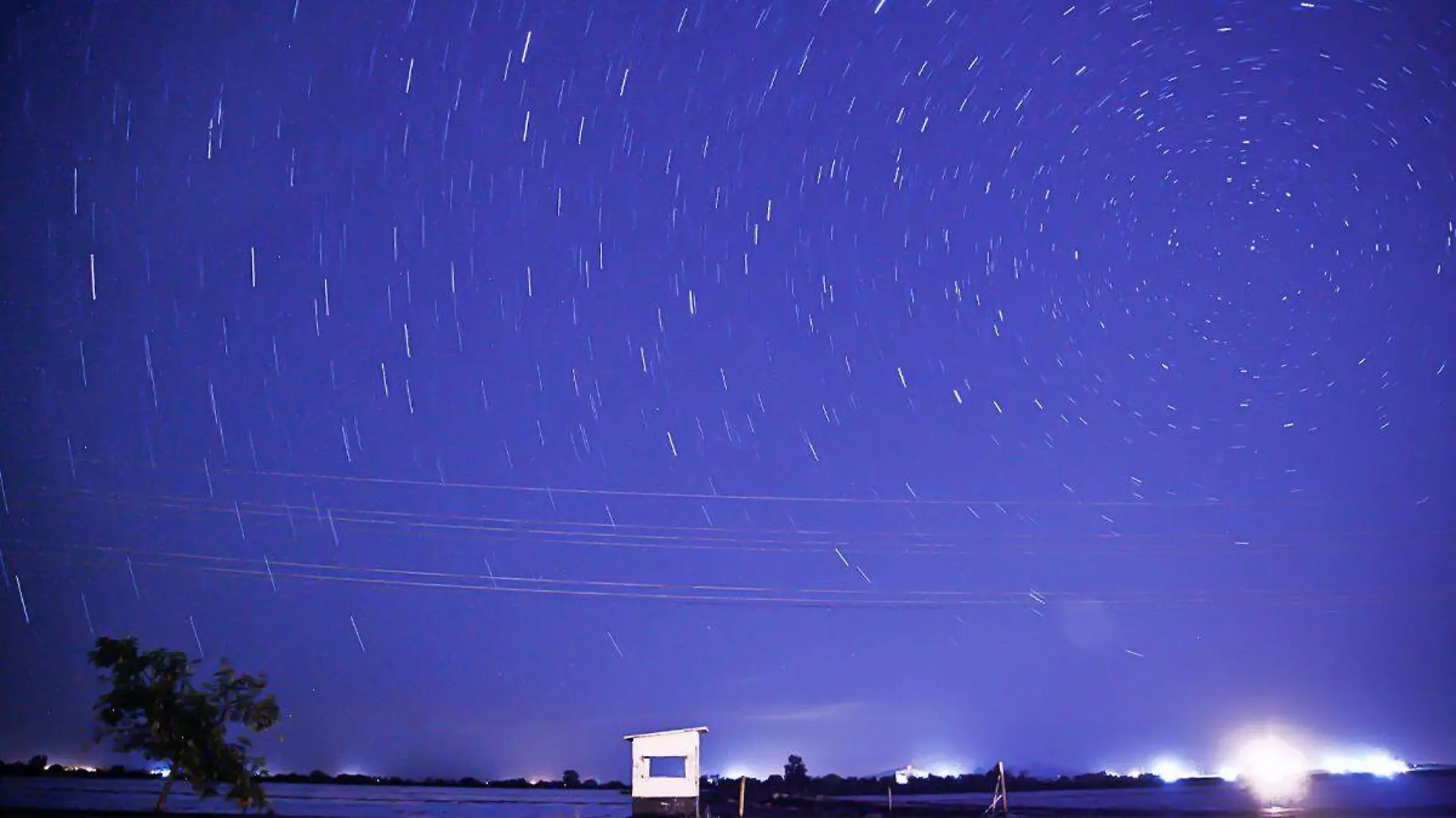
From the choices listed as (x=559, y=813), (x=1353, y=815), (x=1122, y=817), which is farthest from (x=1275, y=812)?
(x=559, y=813)

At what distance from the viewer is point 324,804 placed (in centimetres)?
6412

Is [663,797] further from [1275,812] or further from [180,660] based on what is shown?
[1275,812]

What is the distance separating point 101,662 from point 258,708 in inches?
249

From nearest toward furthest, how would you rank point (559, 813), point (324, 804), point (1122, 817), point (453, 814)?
point (1122, 817)
point (559, 813)
point (453, 814)
point (324, 804)

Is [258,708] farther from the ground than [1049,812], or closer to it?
farther from the ground

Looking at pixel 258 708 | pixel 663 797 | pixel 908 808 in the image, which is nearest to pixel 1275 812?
pixel 908 808

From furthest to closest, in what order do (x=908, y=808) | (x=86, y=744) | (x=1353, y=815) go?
(x=908, y=808) → (x=1353, y=815) → (x=86, y=744)

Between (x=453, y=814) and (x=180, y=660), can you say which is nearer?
(x=180, y=660)

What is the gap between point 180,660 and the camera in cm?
3934

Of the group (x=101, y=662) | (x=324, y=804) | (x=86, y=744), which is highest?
(x=101, y=662)

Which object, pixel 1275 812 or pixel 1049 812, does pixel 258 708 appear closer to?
pixel 1049 812

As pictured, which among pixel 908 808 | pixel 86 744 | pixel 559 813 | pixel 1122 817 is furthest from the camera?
pixel 559 813

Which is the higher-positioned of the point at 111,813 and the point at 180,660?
the point at 180,660

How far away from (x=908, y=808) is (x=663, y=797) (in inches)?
642
